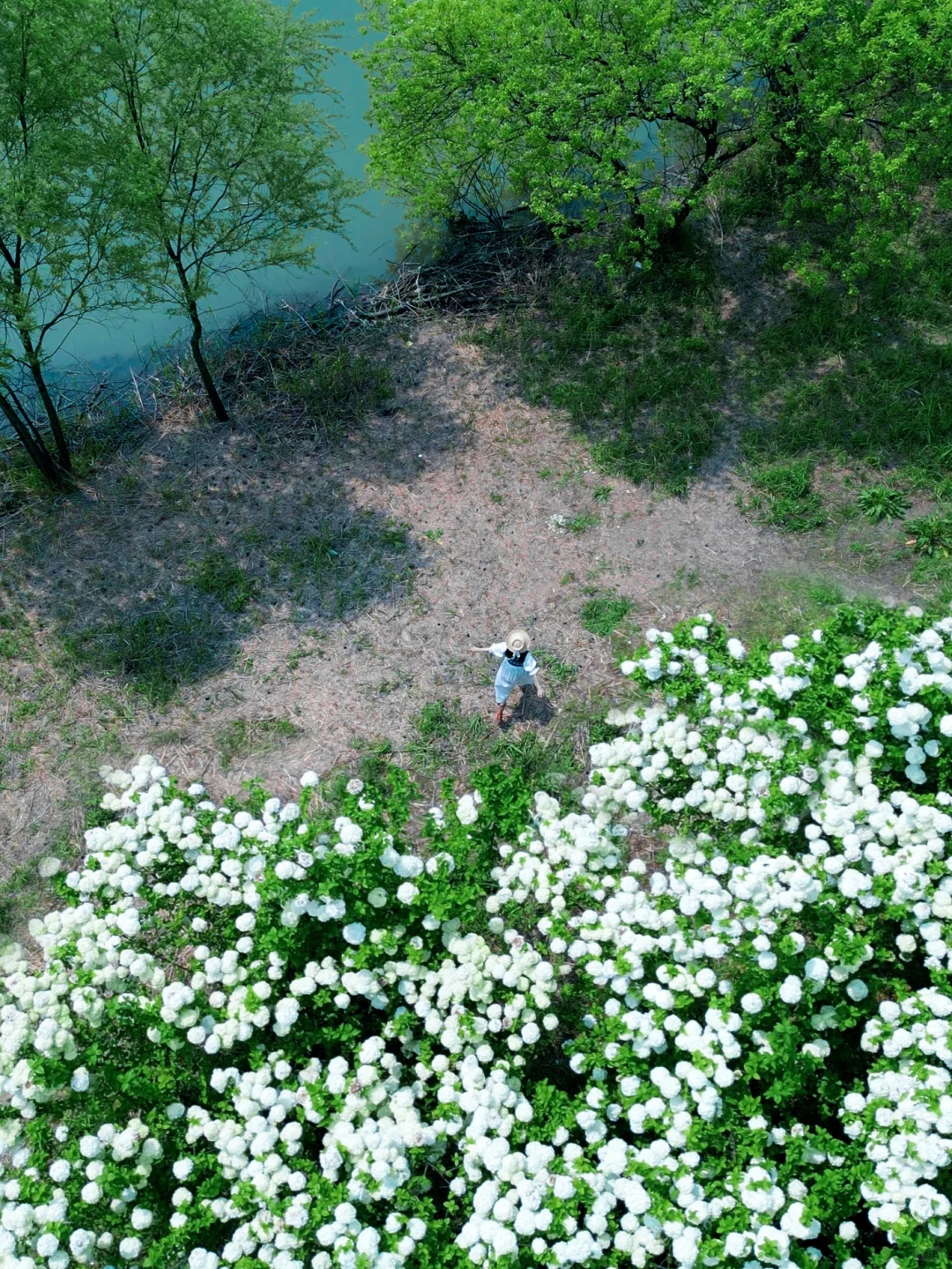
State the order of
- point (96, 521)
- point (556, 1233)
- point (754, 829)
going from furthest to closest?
point (96, 521), point (754, 829), point (556, 1233)

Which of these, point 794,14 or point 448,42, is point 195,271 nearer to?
point 448,42

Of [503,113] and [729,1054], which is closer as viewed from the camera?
[729,1054]

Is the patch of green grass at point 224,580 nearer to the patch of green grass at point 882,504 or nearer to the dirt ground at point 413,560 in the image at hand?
the dirt ground at point 413,560

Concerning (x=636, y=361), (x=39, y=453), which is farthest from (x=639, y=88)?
(x=39, y=453)

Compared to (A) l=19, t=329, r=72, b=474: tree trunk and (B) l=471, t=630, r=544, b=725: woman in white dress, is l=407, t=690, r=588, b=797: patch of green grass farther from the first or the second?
(A) l=19, t=329, r=72, b=474: tree trunk

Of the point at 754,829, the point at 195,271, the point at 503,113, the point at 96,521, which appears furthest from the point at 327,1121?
the point at 503,113

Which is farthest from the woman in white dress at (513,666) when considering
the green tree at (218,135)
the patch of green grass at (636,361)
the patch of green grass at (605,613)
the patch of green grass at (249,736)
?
the green tree at (218,135)
